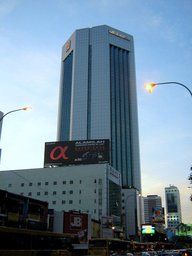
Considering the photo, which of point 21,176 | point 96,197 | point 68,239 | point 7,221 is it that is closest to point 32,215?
point 7,221

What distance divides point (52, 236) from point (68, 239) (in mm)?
3961

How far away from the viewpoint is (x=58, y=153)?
124m

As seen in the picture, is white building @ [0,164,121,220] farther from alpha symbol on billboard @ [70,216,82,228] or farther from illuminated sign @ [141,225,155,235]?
alpha symbol on billboard @ [70,216,82,228]

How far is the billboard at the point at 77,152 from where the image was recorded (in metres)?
122

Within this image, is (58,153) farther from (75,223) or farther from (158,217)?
(158,217)

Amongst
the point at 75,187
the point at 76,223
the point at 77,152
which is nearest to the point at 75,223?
the point at 76,223

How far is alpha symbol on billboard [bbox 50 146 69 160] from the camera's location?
123250mm

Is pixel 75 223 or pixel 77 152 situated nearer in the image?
pixel 75 223

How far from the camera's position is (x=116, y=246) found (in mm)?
48250

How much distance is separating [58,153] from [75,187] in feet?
46.5

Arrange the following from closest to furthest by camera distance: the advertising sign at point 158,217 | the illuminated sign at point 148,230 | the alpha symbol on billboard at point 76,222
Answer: the alpha symbol on billboard at point 76,222
the illuminated sign at point 148,230
the advertising sign at point 158,217

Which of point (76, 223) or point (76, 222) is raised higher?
point (76, 222)

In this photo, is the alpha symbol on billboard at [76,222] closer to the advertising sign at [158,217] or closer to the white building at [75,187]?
the white building at [75,187]

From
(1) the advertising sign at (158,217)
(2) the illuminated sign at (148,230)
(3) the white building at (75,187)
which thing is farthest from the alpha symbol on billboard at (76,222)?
(1) the advertising sign at (158,217)
